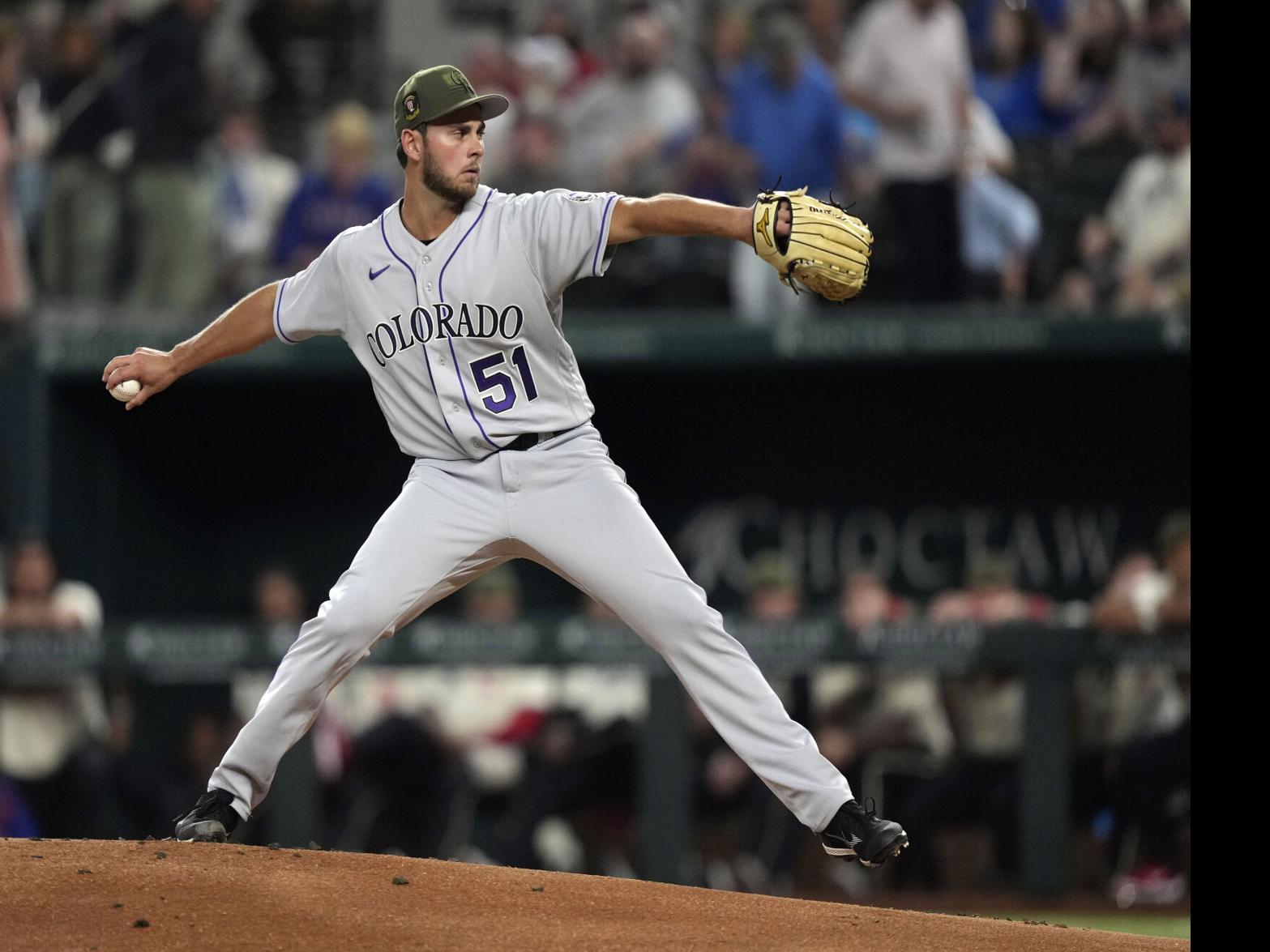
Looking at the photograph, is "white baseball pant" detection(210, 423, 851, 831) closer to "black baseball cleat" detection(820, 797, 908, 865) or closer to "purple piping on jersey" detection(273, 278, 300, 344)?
"black baseball cleat" detection(820, 797, 908, 865)

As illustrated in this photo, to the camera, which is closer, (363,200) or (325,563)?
(363,200)

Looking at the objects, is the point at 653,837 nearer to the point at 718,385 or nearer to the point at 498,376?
the point at 718,385

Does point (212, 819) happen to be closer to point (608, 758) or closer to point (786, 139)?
point (608, 758)

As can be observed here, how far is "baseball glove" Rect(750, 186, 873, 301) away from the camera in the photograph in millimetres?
4031

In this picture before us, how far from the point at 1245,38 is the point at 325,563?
8.08 meters

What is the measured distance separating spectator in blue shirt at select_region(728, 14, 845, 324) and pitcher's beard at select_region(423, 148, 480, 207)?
478cm

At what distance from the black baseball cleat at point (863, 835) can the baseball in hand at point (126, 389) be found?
194cm

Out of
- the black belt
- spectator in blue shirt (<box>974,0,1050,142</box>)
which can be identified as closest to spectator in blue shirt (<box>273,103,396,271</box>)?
spectator in blue shirt (<box>974,0,1050,142</box>)

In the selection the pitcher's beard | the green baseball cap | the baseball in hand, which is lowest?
the baseball in hand

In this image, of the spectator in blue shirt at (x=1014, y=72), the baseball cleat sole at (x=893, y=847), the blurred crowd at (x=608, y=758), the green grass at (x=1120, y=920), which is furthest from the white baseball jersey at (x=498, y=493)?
the spectator in blue shirt at (x=1014, y=72)

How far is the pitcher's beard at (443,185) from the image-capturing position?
448 centimetres

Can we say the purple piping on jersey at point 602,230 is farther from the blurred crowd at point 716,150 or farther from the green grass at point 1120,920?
the blurred crowd at point 716,150

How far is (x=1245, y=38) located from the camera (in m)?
2.93

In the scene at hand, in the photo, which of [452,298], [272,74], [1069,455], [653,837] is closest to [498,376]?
[452,298]
